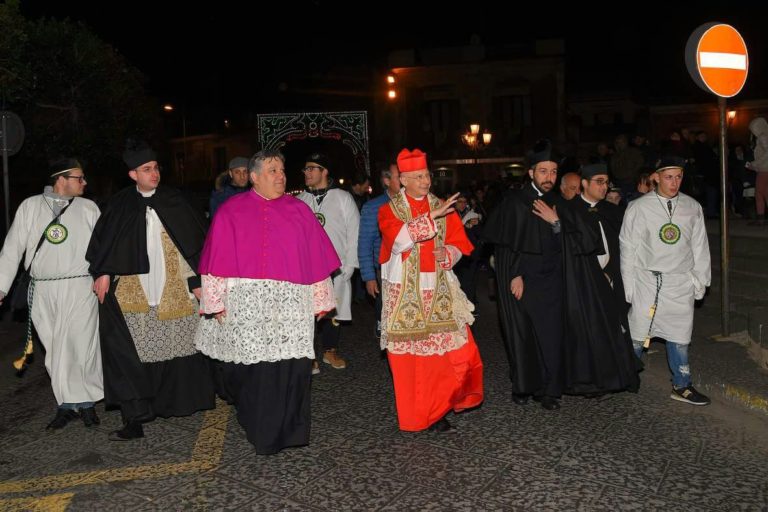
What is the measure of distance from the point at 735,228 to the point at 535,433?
6.64m

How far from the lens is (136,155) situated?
5.37 metres

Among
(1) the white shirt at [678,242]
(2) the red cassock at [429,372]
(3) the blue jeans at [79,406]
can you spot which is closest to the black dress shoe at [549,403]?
(2) the red cassock at [429,372]

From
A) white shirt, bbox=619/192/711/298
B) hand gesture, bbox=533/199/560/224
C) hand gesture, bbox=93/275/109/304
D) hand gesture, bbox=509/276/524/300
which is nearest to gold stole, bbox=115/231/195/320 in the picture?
hand gesture, bbox=93/275/109/304

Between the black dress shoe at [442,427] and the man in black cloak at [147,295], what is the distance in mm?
1790

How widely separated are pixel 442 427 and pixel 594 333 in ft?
4.79

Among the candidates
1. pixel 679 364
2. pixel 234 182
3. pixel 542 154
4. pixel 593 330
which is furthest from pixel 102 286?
pixel 679 364

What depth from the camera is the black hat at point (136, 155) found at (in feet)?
17.6

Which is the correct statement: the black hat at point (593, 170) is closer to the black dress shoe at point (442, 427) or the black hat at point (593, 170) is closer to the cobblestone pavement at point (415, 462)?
the cobblestone pavement at point (415, 462)

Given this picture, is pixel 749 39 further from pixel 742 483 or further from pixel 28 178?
pixel 742 483

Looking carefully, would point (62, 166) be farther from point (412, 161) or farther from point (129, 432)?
point (412, 161)

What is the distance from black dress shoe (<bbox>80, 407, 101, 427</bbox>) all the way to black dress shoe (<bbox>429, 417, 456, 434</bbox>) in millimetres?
2540

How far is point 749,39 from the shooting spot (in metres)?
39.8

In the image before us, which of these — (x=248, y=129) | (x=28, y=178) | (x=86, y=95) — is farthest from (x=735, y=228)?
(x=248, y=129)

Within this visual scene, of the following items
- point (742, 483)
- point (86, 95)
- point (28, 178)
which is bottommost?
point (742, 483)
